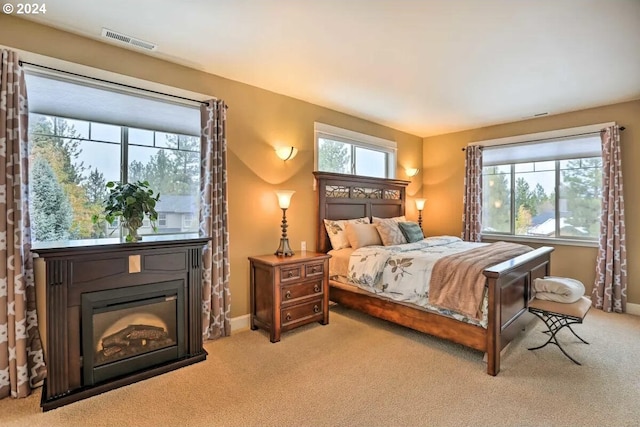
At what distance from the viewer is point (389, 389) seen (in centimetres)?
232

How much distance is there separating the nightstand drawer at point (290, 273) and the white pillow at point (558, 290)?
7.48 ft

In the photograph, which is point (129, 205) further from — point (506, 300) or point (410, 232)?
point (410, 232)

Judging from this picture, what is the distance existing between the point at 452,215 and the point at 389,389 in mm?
4038

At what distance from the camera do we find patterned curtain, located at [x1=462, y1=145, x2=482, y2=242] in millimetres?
5242

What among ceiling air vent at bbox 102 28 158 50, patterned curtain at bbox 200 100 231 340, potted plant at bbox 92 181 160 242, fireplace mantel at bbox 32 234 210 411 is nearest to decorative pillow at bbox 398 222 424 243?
patterned curtain at bbox 200 100 231 340

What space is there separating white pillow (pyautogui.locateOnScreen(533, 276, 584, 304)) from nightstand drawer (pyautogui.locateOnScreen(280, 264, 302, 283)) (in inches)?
89.7

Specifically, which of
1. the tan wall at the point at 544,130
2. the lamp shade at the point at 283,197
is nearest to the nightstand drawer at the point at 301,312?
the lamp shade at the point at 283,197

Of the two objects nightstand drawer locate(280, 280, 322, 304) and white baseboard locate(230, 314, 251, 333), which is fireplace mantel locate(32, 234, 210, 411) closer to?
white baseboard locate(230, 314, 251, 333)

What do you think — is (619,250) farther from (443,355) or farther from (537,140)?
(443,355)

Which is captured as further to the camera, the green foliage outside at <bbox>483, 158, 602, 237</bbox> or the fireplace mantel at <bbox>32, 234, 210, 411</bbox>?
the green foliage outside at <bbox>483, 158, 602, 237</bbox>

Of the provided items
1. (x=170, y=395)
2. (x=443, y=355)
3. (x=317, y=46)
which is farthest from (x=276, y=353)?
(x=317, y=46)

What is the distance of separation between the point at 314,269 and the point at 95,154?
2270 mm

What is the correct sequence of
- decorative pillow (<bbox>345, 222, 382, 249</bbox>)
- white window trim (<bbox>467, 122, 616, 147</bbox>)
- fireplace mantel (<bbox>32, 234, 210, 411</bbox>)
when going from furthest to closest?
white window trim (<bbox>467, 122, 616, 147</bbox>) < decorative pillow (<bbox>345, 222, 382, 249</bbox>) < fireplace mantel (<bbox>32, 234, 210, 411</bbox>)

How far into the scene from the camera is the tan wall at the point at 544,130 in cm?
404
